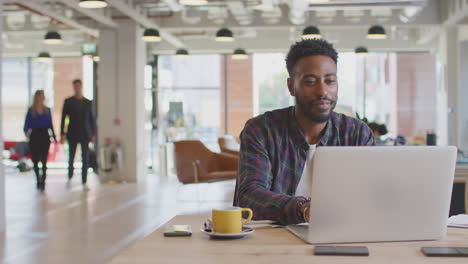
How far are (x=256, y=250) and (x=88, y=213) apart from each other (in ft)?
20.3

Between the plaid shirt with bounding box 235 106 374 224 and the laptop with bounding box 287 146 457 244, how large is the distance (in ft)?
2.16

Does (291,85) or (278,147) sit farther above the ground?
(291,85)

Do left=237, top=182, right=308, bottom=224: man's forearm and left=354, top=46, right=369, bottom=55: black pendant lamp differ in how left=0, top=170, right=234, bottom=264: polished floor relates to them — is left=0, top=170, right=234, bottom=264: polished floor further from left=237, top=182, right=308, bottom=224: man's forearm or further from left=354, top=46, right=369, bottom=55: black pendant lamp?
left=354, top=46, right=369, bottom=55: black pendant lamp

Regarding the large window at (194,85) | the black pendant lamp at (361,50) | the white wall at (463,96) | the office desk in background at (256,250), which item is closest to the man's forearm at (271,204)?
the office desk in background at (256,250)

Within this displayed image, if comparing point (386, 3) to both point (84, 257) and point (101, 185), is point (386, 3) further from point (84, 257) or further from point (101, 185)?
point (84, 257)

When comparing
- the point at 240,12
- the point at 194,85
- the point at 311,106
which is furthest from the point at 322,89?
the point at 194,85

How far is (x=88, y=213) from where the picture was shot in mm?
7520

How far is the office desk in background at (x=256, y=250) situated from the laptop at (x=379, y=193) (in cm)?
4

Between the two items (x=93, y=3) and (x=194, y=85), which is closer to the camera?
(x=93, y=3)

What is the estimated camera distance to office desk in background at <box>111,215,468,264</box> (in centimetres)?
150

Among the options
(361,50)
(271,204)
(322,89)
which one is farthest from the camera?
(361,50)

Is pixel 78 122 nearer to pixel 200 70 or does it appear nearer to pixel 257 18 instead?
pixel 257 18

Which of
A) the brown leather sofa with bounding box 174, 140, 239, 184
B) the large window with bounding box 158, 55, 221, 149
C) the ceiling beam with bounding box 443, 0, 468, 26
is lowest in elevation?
the brown leather sofa with bounding box 174, 140, 239, 184

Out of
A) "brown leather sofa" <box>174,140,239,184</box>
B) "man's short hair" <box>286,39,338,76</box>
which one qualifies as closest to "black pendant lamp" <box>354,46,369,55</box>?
"brown leather sofa" <box>174,140,239,184</box>
